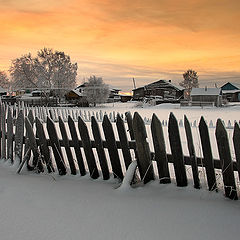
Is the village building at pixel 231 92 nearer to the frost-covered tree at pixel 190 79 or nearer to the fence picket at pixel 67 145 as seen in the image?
the frost-covered tree at pixel 190 79

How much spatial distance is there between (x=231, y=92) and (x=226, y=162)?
72110 mm

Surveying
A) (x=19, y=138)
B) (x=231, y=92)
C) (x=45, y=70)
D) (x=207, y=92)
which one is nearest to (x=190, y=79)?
(x=231, y=92)

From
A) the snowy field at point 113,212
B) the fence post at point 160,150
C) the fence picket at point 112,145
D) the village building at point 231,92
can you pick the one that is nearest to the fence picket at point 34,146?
the snowy field at point 113,212

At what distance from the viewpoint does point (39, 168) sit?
4.41 m

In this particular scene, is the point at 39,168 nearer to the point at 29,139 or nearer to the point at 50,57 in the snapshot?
the point at 29,139

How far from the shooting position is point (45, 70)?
57156mm

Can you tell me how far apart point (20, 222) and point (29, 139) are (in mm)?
2201

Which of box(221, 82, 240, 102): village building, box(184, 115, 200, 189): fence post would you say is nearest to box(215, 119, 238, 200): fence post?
box(184, 115, 200, 189): fence post

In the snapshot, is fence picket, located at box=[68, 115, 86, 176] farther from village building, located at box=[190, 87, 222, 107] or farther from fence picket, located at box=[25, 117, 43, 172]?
village building, located at box=[190, 87, 222, 107]

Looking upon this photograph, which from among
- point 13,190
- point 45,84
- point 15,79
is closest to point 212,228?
point 13,190

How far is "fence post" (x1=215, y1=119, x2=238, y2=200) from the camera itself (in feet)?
9.34

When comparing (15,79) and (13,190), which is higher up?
(15,79)

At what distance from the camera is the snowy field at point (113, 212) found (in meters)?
2.21

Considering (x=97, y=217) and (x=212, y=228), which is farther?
(x=97, y=217)
